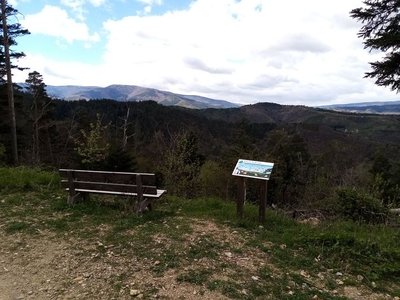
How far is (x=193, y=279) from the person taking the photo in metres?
4.88

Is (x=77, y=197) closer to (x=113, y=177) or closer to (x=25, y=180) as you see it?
(x=113, y=177)

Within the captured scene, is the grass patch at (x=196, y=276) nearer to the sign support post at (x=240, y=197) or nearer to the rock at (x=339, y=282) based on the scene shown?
the rock at (x=339, y=282)

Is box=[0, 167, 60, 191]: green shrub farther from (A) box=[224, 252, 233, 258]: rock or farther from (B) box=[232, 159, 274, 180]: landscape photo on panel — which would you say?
(A) box=[224, 252, 233, 258]: rock

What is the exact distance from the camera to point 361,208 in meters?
8.69

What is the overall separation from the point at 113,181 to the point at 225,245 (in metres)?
3.02

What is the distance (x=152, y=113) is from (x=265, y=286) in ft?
356

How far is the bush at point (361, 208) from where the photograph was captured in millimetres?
8633

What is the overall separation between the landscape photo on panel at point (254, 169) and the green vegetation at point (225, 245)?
3.20ft

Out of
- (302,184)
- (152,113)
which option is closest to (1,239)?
(302,184)

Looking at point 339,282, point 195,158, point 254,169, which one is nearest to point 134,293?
point 339,282

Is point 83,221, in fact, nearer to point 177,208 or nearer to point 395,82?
point 177,208

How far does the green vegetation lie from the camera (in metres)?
4.96

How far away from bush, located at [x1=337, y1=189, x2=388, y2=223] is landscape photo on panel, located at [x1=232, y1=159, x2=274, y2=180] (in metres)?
2.80

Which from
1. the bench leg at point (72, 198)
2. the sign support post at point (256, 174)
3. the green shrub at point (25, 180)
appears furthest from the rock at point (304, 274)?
the green shrub at point (25, 180)
